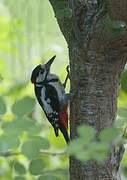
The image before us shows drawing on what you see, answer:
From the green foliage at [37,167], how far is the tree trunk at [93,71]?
0.24 meters

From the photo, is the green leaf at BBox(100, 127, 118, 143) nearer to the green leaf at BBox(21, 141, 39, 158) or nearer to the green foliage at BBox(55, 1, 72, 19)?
the green leaf at BBox(21, 141, 39, 158)

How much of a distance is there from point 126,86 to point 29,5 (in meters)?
2.12

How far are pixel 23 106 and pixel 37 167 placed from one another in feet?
1.37

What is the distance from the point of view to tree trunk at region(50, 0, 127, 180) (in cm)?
145

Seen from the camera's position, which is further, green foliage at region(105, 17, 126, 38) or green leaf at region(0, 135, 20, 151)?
green foliage at region(105, 17, 126, 38)

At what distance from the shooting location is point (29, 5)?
3482 millimetres

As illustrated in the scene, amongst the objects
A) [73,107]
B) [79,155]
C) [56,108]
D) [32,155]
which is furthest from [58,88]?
[79,155]

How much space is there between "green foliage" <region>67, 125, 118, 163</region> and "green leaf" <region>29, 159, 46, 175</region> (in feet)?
2.34

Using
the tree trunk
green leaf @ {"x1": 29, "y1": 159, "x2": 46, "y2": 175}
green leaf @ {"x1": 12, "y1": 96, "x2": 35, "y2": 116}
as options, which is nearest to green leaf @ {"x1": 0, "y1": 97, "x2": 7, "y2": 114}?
green leaf @ {"x1": 12, "y1": 96, "x2": 35, "y2": 116}

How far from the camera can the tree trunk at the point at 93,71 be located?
1.45 metres

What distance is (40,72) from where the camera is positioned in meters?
2.91

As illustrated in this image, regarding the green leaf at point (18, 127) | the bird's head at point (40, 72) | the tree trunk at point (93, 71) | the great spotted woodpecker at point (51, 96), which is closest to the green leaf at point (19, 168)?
the tree trunk at point (93, 71)

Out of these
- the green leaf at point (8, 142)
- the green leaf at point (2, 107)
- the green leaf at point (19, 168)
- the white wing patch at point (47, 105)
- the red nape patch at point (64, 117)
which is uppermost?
the green leaf at point (2, 107)

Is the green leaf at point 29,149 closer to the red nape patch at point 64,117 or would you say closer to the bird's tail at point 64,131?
the bird's tail at point 64,131
